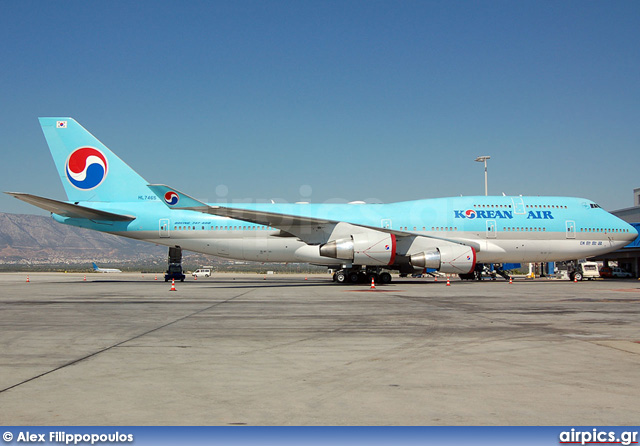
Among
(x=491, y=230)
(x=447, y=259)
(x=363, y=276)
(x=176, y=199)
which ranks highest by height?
(x=176, y=199)

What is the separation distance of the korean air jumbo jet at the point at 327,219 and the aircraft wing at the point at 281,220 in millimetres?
80

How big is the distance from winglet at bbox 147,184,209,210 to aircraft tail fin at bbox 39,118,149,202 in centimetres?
643

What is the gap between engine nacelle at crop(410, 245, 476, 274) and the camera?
25078 millimetres

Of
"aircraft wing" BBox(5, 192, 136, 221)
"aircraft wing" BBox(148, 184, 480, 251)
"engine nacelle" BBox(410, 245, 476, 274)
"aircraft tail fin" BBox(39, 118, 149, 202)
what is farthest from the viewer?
"aircraft tail fin" BBox(39, 118, 149, 202)

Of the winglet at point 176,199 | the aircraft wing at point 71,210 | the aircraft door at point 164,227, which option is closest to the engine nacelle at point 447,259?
the winglet at point 176,199

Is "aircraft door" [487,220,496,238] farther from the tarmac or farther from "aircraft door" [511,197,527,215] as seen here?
the tarmac

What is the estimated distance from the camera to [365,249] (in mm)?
24859

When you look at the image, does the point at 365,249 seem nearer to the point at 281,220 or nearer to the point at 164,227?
the point at 281,220

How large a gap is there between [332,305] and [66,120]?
71.3ft

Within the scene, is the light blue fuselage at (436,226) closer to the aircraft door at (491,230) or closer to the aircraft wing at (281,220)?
the aircraft door at (491,230)

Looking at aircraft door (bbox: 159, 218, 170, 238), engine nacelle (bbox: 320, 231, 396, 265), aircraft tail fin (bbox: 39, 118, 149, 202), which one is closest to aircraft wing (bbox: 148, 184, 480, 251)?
engine nacelle (bbox: 320, 231, 396, 265)

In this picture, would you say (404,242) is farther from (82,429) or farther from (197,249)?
(82,429)

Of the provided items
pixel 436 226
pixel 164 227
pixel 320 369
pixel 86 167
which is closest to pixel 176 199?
pixel 164 227

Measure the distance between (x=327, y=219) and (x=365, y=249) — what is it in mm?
3440
